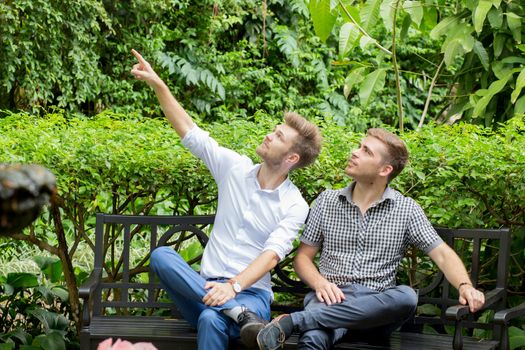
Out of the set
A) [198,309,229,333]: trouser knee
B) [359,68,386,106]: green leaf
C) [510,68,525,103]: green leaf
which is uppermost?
[359,68,386,106]: green leaf

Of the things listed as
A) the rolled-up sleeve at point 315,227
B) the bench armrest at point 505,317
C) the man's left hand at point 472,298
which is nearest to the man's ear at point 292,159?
the rolled-up sleeve at point 315,227

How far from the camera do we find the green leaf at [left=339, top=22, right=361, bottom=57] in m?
5.05

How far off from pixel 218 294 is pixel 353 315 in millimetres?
530

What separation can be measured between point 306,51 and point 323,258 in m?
6.68

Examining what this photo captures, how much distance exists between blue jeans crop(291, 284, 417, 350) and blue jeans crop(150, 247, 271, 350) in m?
0.24

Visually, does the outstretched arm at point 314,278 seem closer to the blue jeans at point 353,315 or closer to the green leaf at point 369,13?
the blue jeans at point 353,315

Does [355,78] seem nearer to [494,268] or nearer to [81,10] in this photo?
[494,268]

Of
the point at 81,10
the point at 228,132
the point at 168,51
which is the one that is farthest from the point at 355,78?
the point at 168,51

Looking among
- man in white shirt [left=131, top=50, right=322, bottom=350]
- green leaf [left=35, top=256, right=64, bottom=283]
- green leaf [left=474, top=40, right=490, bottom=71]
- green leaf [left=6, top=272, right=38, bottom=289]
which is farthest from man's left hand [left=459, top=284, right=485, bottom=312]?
green leaf [left=35, top=256, right=64, bottom=283]

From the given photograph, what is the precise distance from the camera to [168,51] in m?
9.80

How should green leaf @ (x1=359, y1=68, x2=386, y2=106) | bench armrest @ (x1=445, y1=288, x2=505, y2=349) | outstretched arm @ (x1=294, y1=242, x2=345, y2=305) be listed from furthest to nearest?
green leaf @ (x1=359, y1=68, x2=386, y2=106) → outstretched arm @ (x1=294, y1=242, x2=345, y2=305) → bench armrest @ (x1=445, y1=288, x2=505, y2=349)

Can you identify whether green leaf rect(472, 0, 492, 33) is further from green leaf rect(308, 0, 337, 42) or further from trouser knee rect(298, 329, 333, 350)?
trouser knee rect(298, 329, 333, 350)

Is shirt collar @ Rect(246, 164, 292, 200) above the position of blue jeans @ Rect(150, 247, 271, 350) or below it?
above

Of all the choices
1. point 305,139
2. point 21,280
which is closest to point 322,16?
point 305,139
